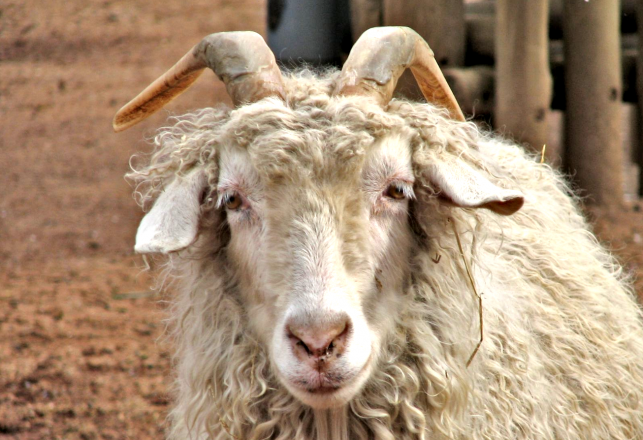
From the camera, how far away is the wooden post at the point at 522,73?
211 inches

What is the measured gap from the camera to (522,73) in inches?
216

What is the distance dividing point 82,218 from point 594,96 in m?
4.62

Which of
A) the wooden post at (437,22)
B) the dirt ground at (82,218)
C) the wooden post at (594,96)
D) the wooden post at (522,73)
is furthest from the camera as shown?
the wooden post at (594,96)

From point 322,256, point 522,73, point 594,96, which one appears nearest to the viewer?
point 322,256

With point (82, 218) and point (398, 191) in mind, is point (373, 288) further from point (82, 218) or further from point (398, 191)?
point (82, 218)

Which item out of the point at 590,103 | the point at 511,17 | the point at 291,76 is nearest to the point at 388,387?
the point at 291,76

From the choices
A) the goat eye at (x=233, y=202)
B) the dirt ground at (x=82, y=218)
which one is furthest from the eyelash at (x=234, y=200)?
the dirt ground at (x=82, y=218)

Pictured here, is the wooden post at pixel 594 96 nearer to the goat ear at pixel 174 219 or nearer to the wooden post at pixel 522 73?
the wooden post at pixel 522 73

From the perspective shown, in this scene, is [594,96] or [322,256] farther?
[594,96]

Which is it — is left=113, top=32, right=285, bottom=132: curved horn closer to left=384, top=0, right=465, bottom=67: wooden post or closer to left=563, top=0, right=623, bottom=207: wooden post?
left=384, top=0, right=465, bottom=67: wooden post

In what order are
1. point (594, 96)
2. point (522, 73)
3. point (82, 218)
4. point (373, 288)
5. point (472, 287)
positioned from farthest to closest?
point (82, 218), point (594, 96), point (522, 73), point (472, 287), point (373, 288)

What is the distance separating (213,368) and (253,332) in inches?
8.4

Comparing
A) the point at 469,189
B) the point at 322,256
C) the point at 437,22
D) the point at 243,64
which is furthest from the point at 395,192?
the point at 437,22

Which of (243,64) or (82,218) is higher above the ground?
(243,64)
